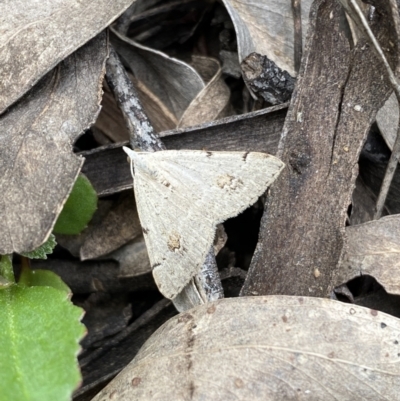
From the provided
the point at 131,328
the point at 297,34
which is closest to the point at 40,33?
the point at 297,34

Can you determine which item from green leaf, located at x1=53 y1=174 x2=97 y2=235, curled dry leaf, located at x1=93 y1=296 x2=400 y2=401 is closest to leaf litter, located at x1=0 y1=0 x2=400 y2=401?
curled dry leaf, located at x1=93 y1=296 x2=400 y2=401

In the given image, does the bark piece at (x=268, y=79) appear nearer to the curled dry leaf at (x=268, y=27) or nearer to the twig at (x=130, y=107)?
the curled dry leaf at (x=268, y=27)

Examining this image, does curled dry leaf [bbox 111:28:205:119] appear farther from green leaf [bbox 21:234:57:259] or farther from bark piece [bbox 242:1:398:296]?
green leaf [bbox 21:234:57:259]

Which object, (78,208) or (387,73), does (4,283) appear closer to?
(78,208)

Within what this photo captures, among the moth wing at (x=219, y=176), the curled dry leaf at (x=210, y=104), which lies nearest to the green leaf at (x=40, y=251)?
the moth wing at (x=219, y=176)

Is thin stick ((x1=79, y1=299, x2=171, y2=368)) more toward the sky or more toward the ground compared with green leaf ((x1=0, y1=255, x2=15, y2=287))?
more toward the ground

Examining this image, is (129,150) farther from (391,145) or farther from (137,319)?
(391,145)

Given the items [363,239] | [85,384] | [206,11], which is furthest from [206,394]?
[206,11]
